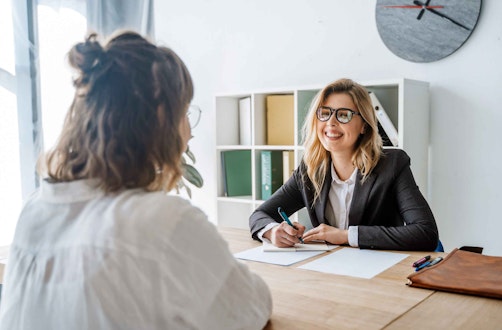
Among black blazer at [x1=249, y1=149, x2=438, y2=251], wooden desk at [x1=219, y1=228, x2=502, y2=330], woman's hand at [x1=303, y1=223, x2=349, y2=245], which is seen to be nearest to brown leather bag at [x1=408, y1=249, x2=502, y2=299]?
wooden desk at [x1=219, y1=228, x2=502, y2=330]

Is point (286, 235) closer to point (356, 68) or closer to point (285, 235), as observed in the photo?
point (285, 235)

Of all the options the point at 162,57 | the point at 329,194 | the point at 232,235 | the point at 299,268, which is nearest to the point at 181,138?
the point at 162,57

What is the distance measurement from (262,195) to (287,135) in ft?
1.33

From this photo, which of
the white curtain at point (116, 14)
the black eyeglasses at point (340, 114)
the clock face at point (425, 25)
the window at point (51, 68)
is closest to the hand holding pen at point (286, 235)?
the black eyeglasses at point (340, 114)

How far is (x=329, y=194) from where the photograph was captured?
2062mm

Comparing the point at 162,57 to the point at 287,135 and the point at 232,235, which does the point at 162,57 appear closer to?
the point at 232,235

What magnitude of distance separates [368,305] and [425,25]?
203 cm

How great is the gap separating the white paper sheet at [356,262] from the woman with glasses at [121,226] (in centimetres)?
50

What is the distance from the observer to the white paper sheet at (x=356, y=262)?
1357 mm

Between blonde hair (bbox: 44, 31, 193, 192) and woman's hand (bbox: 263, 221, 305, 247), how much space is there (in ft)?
2.78

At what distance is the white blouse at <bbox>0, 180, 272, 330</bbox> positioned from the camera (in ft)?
2.47

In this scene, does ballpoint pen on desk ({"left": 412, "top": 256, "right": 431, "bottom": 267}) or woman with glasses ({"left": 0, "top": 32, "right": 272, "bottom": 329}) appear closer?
woman with glasses ({"left": 0, "top": 32, "right": 272, "bottom": 329})

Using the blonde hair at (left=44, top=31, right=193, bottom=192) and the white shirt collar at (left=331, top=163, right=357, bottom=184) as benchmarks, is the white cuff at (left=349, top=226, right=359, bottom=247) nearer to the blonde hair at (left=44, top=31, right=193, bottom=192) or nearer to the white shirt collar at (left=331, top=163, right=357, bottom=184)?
the white shirt collar at (left=331, top=163, right=357, bottom=184)

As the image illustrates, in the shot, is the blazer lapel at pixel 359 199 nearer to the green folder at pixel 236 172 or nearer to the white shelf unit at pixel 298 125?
the white shelf unit at pixel 298 125
